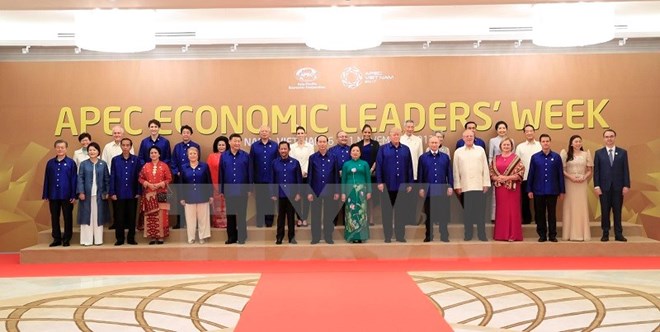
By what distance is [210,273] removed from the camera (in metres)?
6.77

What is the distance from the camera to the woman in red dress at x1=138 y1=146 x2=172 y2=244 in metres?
8.09

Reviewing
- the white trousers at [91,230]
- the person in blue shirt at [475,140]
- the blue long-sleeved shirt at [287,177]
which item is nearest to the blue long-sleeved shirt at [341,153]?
the blue long-sleeved shirt at [287,177]

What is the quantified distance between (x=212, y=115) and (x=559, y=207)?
5237 mm

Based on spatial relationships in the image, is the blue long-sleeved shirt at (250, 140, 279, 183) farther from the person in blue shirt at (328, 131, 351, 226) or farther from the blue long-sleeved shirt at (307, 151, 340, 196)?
the person in blue shirt at (328, 131, 351, 226)

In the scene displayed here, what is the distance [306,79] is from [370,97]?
984 millimetres

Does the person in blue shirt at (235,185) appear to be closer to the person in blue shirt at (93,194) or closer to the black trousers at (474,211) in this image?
the person in blue shirt at (93,194)

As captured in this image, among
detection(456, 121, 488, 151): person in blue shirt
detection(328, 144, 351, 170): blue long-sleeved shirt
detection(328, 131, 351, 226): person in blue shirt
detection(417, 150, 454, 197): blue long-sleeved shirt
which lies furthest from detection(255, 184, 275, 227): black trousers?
detection(456, 121, 488, 151): person in blue shirt

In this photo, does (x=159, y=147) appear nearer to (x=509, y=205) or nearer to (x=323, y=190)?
(x=323, y=190)

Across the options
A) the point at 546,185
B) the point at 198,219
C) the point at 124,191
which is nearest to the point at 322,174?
the point at 198,219

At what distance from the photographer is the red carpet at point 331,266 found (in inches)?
274

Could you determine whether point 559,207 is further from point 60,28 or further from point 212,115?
point 60,28

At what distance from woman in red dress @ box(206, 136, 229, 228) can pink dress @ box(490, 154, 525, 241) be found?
359cm

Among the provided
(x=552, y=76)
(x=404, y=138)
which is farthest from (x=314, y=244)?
(x=552, y=76)

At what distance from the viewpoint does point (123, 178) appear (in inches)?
320
